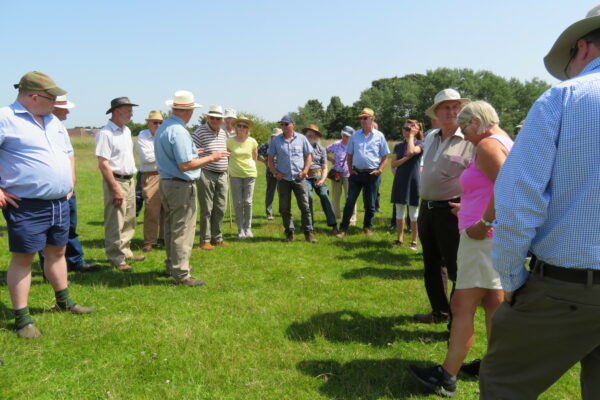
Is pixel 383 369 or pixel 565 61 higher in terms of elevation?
pixel 565 61

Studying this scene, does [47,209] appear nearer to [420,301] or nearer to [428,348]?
[428,348]

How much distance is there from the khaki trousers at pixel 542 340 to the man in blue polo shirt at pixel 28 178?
157 inches

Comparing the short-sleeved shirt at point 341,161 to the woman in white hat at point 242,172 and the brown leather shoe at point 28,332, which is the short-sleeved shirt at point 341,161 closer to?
the woman in white hat at point 242,172

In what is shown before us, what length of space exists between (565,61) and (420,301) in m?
3.59

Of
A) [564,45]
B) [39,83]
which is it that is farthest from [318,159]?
[564,45]

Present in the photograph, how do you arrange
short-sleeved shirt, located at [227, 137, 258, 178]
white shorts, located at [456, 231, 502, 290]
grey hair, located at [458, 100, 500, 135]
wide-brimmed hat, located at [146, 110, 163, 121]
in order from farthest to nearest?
short-sleeved shirt, located at [227, 137, 258, 178] < wide-brimmed hat, located at [146, 110, 163, 121] < white shorts, located at [456, 231, 502, 290] < grey hair, located at [458, 100, 500, 135]

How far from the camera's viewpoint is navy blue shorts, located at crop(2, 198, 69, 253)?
154 inches

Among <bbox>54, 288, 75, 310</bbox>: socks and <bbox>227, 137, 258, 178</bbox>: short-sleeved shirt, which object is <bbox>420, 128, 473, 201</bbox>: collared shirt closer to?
<bbox>54, 288, 75, 310</bbox>: socks

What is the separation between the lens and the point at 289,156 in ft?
27.1

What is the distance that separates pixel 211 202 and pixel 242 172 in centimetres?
116

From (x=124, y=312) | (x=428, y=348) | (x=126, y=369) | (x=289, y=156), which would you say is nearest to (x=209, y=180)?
(x=289, y=156)

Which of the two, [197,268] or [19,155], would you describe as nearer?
[19,155]

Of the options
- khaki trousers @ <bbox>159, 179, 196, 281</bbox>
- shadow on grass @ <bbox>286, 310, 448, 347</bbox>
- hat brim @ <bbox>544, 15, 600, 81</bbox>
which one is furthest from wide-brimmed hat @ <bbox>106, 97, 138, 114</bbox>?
hat brim @ <bbox>544, 15, 600, 81</bbox>

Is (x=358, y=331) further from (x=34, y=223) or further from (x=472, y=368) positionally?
(x=34, y=223)
